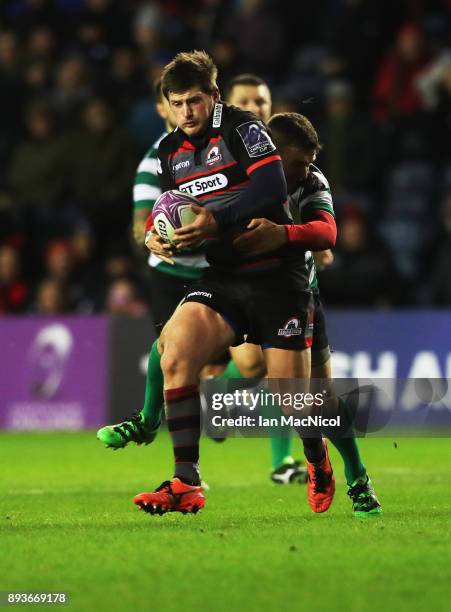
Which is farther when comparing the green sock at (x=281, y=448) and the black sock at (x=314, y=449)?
the green sock at (x=281, y=448)

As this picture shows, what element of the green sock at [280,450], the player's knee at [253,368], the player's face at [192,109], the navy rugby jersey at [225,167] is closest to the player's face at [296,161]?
the navy rugby jersey at [225,167]

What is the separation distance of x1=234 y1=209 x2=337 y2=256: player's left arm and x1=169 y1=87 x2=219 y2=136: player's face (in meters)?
0.51

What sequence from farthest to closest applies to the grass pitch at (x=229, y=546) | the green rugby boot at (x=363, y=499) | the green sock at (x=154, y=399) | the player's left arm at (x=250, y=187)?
1. the green sock at (x=154, y=399)
2. the green rugby boot at (x=363, y=499)
3. the player's left arm at (x=250, y=187)
4. the grass pitch at (x=229, y=546)

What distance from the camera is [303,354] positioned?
6.83 m

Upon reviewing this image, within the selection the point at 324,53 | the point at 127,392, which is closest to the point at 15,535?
the point at 127,392

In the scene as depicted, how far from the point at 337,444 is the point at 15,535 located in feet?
5.34

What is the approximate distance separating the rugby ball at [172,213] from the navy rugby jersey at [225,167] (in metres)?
0.13

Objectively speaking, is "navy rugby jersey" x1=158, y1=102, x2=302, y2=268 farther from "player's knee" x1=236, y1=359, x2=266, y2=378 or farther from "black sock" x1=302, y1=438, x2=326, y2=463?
"player's knee" x1=236, y1=359, x2=266, y2=378

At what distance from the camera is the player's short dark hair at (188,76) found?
6.63 meters

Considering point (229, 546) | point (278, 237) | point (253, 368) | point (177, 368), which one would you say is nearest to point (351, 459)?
point (177, 368)

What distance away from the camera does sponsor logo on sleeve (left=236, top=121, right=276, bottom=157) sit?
261 inches

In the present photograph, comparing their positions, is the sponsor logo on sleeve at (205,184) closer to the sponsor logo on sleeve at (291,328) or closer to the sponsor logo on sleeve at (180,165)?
the sponsor logo on sleeve at (180,165)

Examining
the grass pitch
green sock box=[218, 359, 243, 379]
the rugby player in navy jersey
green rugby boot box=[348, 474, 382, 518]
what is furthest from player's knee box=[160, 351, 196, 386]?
green sock box=[218, 359, 243, 379]

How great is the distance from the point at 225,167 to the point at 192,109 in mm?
312
